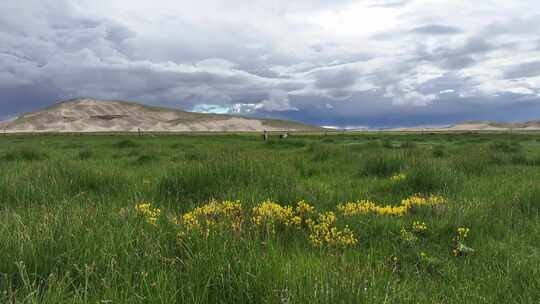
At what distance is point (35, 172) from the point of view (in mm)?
7012

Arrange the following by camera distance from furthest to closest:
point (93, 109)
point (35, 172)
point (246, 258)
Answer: point (93, 109) → point (35, 172) → point (246, 258)

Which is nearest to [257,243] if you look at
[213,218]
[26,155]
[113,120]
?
[213,218]

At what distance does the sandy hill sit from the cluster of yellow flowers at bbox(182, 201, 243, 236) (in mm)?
148686

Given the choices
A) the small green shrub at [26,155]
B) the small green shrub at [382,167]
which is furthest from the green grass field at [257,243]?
the small green shrub at [26,155]

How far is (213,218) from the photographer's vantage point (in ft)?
13.2

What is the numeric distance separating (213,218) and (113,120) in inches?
6932

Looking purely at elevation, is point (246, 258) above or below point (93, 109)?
below

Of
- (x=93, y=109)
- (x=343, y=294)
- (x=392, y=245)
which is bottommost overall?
(x=392, y=245)

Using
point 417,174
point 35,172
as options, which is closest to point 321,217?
point 417,174

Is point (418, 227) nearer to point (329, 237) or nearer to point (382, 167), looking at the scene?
point (329, 237)

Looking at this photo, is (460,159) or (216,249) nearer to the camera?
(216,249)

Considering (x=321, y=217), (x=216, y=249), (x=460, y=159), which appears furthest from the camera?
(x=460, y=159)

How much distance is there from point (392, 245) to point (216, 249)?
206 centimetres

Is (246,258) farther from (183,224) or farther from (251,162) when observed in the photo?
(251,162)
